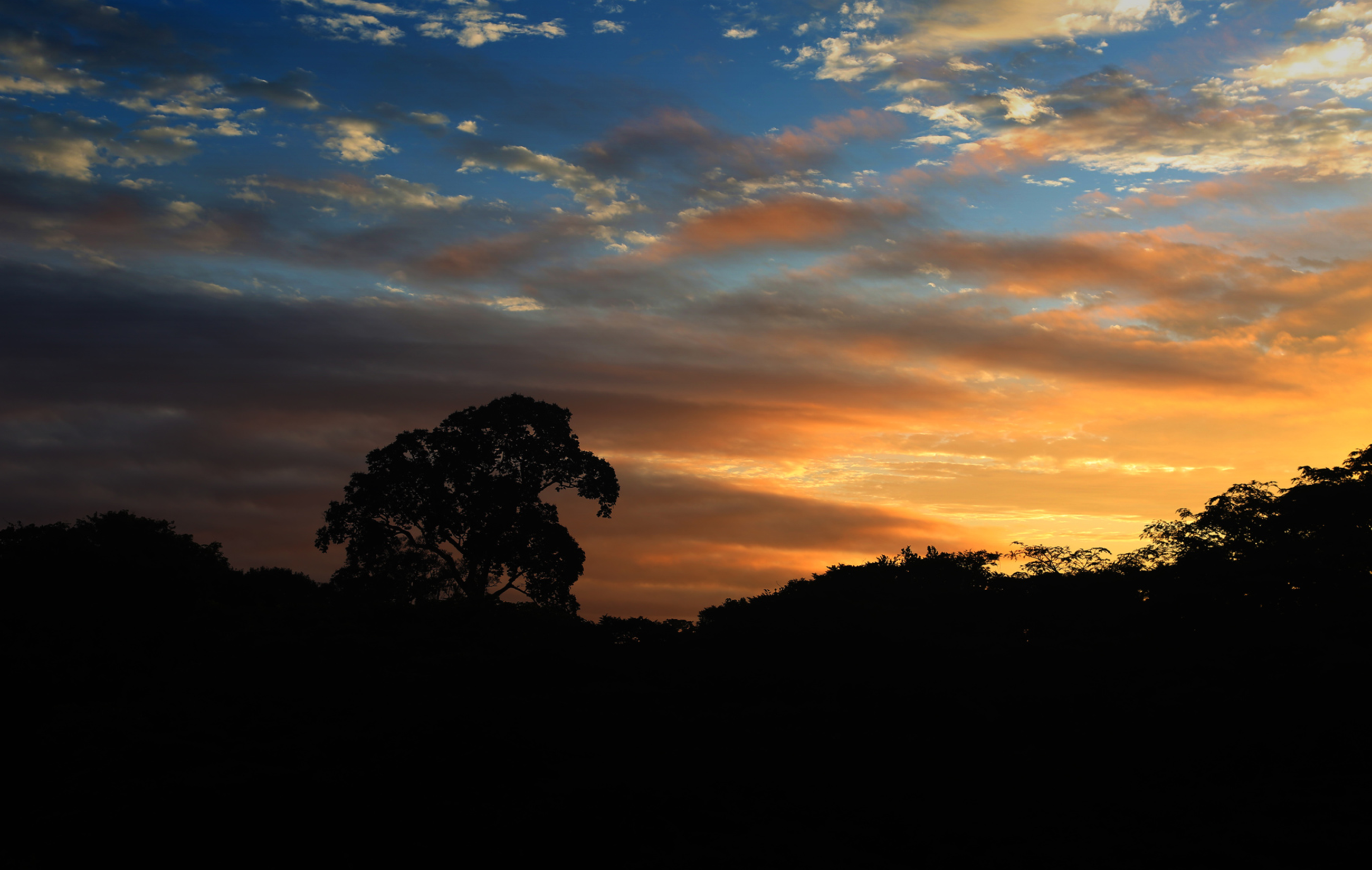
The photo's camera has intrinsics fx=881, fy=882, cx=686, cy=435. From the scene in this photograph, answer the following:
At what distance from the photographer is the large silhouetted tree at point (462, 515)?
33250 millimetres

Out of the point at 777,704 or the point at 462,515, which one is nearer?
the point at 777,704

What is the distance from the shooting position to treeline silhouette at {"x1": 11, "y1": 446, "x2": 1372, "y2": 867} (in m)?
11.8

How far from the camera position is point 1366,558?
66.2 feet

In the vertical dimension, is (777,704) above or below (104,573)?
below

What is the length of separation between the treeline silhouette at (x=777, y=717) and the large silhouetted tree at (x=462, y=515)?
11596 millimetres

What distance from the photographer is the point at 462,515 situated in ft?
110

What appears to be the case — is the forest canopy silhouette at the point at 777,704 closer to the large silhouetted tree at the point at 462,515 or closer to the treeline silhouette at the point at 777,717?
the treeline silhouette at the point at 777,717

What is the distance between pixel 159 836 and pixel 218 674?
525cm

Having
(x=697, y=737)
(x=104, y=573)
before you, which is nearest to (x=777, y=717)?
(x=697, y=737)

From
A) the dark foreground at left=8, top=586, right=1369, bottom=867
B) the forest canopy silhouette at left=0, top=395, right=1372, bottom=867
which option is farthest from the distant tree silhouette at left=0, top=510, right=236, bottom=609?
the dark foreground at left=8, top=586, right=1369, bottom=867

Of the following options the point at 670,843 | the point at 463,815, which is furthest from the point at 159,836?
the point at 670,843

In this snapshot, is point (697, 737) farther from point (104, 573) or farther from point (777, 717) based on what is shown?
point (104, 573)

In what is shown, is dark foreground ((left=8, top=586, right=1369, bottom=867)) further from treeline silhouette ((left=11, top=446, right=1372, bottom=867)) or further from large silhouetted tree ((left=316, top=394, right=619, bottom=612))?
large silhouetted tree ((left=316, top=394, right=619, bottom=612))

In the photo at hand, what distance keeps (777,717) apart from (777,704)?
435mm
